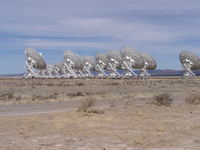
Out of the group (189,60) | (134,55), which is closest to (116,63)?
(134,55)

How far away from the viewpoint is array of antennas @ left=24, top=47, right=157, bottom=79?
128 m

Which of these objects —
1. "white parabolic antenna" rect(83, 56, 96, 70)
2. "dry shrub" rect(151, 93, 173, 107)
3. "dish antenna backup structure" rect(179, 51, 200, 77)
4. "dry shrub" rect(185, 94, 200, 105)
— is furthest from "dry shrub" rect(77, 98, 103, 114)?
"white parabolic antenna" rect(83, 56, 96, 70)

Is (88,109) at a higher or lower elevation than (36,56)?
lower

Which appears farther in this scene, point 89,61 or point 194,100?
point 89,61

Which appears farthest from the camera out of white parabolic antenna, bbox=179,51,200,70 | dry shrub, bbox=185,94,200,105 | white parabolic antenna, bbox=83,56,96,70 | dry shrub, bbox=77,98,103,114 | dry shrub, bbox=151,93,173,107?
white parabolic antenna, bbox=83,56,96,70

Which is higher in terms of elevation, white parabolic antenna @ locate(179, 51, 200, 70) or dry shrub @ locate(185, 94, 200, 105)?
white parabolic antenna @ locate(179, 51, 200, 70)

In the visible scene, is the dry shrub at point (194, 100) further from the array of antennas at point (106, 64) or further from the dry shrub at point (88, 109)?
the array of antennas at point (106, 64)

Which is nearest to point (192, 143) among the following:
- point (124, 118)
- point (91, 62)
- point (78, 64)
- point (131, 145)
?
point (131, 145)

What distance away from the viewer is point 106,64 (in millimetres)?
155000

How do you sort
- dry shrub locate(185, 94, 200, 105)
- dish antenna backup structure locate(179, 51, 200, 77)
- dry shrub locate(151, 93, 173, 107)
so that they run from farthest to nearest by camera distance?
dish antenna backup structure locate(179, 51, 200, 77)
dry shrub locate(185, 94, 200, 105)
dry shrub locate(151, 93, 173, 107)

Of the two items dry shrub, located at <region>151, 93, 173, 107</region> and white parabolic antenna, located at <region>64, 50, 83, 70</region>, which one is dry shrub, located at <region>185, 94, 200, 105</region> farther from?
white parabolic antenna, located at <region>64, 50, 83, 70</region>

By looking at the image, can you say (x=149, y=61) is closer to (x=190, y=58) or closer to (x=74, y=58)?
(x=190, y=58)

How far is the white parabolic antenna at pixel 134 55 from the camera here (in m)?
125

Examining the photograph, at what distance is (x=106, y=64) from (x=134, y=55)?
99.3 feet
